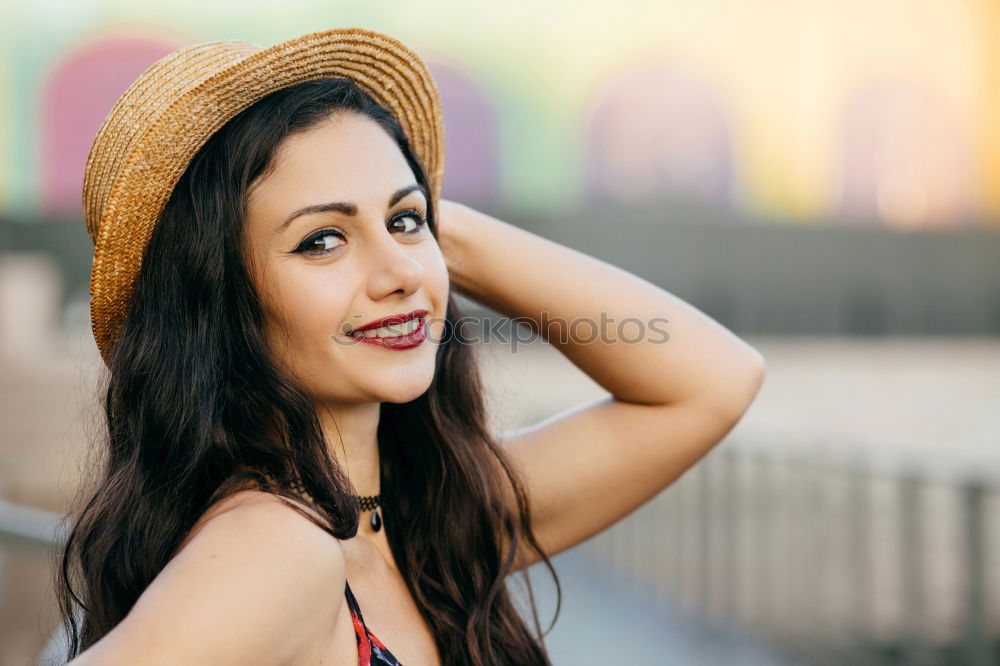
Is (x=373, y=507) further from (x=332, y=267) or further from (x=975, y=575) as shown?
(x=975, y=575)

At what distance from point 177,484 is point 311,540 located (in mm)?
220

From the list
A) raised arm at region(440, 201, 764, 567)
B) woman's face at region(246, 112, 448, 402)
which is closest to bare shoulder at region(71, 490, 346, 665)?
woman's face at region(246, 112, 448, 402)

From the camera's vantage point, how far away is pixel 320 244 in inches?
52.9

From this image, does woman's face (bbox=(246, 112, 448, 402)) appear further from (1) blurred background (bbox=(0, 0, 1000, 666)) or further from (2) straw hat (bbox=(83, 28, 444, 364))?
(1) blurred background (bbox=(0, 0, 1000, 666))

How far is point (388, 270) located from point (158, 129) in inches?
12.5

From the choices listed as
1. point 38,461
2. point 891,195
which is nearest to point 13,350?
point 38,461

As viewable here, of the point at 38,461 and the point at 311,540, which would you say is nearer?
the point at 311,540

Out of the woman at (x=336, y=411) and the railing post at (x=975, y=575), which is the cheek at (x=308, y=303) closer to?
the woman at (x=336, y=411)

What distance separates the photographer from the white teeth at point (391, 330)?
4.46 feet

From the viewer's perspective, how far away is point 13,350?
9055 mm

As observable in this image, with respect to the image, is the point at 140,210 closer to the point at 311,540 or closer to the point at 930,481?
the point at 311,540

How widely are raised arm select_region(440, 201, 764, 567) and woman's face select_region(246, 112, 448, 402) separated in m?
0.34

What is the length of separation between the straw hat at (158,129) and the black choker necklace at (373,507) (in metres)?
0.40

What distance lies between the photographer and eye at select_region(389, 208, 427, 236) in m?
1.45
